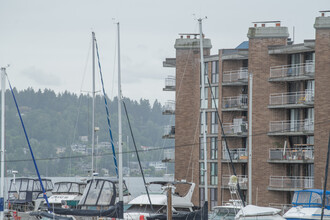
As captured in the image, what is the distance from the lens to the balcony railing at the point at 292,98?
2864 inches

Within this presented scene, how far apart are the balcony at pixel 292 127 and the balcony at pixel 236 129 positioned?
346 centimetres

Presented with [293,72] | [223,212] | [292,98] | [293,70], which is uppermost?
[293,70]

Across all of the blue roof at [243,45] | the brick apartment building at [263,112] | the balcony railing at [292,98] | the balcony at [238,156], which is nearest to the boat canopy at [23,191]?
the brick apartment building at [263,112]

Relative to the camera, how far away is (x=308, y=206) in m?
52.8

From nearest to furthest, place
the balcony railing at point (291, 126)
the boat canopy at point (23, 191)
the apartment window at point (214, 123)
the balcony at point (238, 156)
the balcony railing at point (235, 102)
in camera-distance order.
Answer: the boat canopy at point (23, 191), the balcony railing at point (291, 126), the balcony at point (238, 156), the balcony railing at point (235, 102), the apartment window at point (214, 123)

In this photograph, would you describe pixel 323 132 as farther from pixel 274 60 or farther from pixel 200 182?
pixel 200 182

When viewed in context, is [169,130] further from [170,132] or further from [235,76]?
[235,76]

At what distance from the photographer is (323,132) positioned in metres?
70.7

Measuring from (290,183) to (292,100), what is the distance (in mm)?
7324

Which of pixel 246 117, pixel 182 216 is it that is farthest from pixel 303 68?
pixel 182 216

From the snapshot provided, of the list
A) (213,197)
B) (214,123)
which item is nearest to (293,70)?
(214,123)

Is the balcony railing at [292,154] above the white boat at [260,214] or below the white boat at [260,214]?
above

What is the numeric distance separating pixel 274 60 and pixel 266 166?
952 centimetres

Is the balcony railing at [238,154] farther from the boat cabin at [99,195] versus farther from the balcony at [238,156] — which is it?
the boat cabin at [99,195]
